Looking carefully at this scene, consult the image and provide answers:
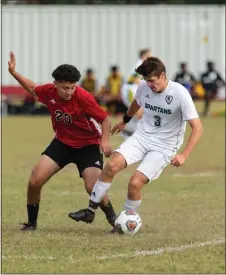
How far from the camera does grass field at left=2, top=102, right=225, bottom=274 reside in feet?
27.2

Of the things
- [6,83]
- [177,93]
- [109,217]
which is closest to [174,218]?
[109,217]

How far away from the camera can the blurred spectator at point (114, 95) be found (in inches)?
1200

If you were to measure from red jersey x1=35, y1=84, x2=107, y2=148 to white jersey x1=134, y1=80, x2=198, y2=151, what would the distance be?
48cm

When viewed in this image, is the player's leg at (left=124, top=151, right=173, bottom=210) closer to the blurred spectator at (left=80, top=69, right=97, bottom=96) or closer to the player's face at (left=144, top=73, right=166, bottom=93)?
the player's face at (left=144, top=73, right=166, bottom=93)

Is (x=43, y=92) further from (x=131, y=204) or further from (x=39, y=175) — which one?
(x=131, y=204)

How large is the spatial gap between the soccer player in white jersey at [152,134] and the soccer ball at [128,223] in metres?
0.12

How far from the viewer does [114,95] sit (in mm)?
30953

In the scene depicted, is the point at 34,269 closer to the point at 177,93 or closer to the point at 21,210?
the point at 177,93

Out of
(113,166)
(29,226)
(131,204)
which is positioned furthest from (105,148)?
(29,226)

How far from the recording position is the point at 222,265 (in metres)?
8.29

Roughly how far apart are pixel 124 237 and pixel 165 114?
1.33 meters

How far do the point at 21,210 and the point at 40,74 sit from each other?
948 inches

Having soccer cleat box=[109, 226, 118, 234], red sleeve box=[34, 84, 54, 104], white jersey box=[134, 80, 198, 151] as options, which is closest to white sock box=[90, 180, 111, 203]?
soccer cleat box=[109, 226, 118, 234]

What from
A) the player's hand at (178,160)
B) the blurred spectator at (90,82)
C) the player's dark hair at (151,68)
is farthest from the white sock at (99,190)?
the blurred spectator at (90,82)
